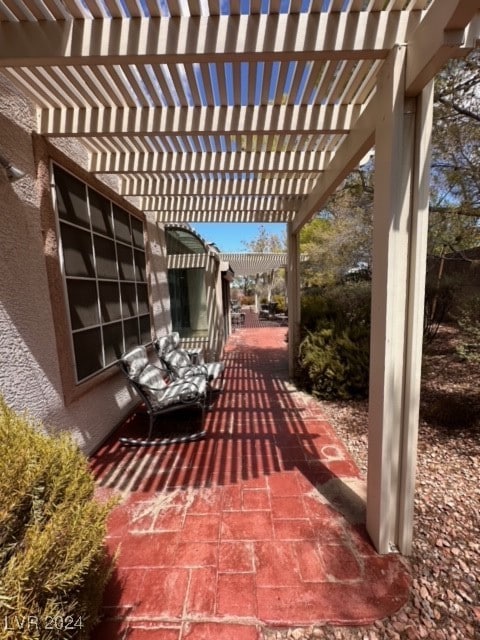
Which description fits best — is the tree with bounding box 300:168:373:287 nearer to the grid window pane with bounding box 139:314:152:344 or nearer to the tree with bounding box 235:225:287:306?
the grid window pane with bounding box 139:314:152:344

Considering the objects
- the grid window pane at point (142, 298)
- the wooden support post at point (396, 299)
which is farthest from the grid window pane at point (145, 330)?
the wooden support post at point (396, 299)

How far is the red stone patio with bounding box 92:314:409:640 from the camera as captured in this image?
1.68 meters

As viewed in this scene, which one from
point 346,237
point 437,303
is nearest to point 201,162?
point 437,303

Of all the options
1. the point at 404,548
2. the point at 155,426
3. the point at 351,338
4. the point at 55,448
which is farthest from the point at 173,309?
the point at 404,548

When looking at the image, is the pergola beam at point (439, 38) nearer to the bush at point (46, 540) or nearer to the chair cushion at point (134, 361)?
the bush at point (46, 540)

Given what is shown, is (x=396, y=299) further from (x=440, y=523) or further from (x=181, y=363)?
(x=181, y=363)

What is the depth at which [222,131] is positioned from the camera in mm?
2607

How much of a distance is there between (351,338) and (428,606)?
3840 mm

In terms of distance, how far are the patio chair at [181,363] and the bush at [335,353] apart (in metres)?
1.72

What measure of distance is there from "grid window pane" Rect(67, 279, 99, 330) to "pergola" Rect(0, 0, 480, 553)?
1535 millimetres

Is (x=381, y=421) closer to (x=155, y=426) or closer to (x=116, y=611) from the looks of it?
(x=116, y=611)

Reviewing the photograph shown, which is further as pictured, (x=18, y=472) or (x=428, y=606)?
(x=428, y=606)

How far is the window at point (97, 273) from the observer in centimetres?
316

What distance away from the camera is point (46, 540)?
3.88ft
